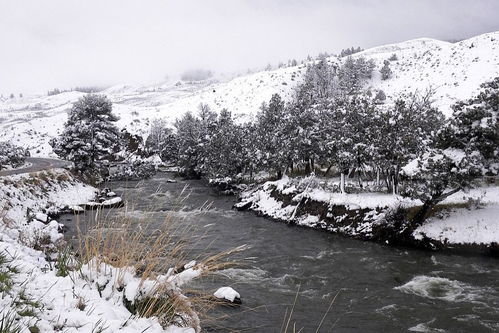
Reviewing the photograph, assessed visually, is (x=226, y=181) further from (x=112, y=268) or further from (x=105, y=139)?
(x=112, y=268)

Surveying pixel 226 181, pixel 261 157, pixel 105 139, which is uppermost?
pixel 105 139

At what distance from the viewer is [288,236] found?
24.7m

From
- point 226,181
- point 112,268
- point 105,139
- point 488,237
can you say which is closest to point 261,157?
point 226,181

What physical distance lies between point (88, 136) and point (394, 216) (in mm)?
31928

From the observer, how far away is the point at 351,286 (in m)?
15.9

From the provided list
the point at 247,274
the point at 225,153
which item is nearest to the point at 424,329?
the point at 247,274

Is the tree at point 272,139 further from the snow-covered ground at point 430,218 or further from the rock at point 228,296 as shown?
the rock at point 228,296

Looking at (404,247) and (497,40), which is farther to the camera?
(497,40)

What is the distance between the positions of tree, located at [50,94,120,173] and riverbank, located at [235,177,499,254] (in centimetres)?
2024

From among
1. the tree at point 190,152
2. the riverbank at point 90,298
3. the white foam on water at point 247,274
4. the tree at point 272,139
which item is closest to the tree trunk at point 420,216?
the white foam on water at point 247,274

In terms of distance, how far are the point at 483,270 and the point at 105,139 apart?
36.1 m

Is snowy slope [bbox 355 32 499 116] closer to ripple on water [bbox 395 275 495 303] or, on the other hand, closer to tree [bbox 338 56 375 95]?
tree [bbox 338 56 375 95]

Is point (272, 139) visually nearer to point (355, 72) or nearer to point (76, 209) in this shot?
point (76, 209)

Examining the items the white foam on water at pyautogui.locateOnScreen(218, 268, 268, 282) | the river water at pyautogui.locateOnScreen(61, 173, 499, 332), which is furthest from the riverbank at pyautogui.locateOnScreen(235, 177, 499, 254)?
the white foam on water at pyautogui.locateOnScreen(218, 268, 268, 282)
